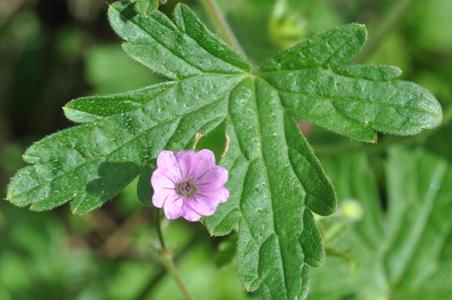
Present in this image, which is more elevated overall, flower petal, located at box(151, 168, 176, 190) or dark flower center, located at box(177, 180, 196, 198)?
flower petal, located at box(151, 168, 176, 190)

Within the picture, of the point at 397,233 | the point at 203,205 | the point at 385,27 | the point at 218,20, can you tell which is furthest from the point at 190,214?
the point at 385,27

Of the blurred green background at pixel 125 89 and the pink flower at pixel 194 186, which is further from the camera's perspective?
the blurred green background at pixel 125 89

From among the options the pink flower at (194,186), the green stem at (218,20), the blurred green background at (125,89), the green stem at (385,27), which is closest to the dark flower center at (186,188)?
the pink flower at (194,186)

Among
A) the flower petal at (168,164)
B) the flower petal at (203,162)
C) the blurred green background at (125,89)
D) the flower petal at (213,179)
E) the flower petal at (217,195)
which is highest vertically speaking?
the flower petal at (168,164)

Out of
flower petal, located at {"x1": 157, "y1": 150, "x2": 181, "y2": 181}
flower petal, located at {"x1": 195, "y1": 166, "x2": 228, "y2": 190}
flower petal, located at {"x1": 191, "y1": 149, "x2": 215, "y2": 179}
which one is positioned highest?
flower petal, located at {"x1": 157, "y1": 150, "x2": 181, "y2": 181}

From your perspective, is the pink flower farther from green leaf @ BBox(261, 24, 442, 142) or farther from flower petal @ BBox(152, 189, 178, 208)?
green leaf @ BBox(261, 24, 442, 142)

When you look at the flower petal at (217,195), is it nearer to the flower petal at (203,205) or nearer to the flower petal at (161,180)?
the flower petal at (203,205)

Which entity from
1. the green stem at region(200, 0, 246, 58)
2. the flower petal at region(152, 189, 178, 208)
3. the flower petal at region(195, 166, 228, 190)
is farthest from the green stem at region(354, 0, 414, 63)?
the flower petal at region(152, 189, 178, 208)
